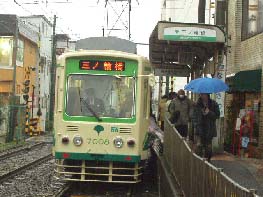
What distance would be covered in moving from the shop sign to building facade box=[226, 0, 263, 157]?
200 cm

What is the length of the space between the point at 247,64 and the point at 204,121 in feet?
18.4

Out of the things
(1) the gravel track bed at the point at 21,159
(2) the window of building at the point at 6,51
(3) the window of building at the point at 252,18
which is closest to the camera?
(3) the window of building at the point at 252,18

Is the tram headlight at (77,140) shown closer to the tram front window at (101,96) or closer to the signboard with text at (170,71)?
the tram front window at (101,96)

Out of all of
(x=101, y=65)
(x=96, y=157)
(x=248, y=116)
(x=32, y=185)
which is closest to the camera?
(x=96, y=157)

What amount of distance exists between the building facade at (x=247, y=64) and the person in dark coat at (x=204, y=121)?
3.49 meters

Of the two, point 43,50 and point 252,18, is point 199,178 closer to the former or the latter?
point 252,18

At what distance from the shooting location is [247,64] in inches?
629

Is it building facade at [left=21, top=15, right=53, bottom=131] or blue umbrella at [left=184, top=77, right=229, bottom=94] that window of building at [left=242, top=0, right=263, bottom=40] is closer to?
blue umbrella at [left=184, top=77, right=229, bottom=94]

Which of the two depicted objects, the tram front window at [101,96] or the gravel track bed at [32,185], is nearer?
the tram front window at [101,96]

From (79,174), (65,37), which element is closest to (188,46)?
(79,174)

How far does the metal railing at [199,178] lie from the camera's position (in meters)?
4.84

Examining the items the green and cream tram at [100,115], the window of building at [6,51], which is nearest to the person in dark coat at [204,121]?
the green and cream tram at [100,115]

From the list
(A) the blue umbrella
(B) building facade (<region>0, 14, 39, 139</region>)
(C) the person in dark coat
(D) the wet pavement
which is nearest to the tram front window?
(A) the blue umbrella

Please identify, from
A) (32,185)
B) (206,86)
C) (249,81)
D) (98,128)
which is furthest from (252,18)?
(32,185)
